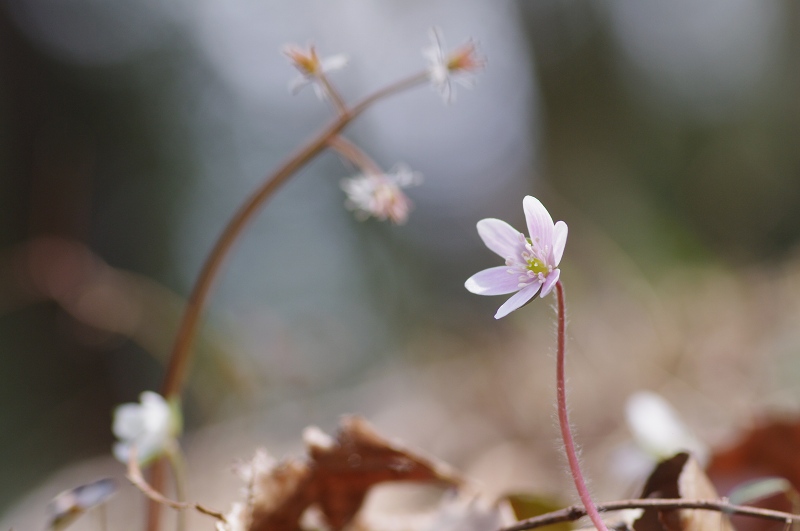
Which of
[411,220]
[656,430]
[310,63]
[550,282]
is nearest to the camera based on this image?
[550,282]

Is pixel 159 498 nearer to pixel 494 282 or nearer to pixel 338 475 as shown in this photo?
pixel 338 475

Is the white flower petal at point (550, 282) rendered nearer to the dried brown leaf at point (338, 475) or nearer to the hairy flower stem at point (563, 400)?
the hairy flower stem at point (563, 400)

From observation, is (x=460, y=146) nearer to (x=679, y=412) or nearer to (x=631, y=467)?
(x=679, y=412)

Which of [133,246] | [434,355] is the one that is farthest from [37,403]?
[434,355]

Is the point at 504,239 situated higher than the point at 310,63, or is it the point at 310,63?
the point at 310,63

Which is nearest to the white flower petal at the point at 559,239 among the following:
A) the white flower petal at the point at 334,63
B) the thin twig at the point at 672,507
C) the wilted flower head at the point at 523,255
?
the wilted flower head at the point at 523,255

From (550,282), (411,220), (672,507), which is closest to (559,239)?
(550,282)

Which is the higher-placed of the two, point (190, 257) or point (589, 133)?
point (190, 257)
